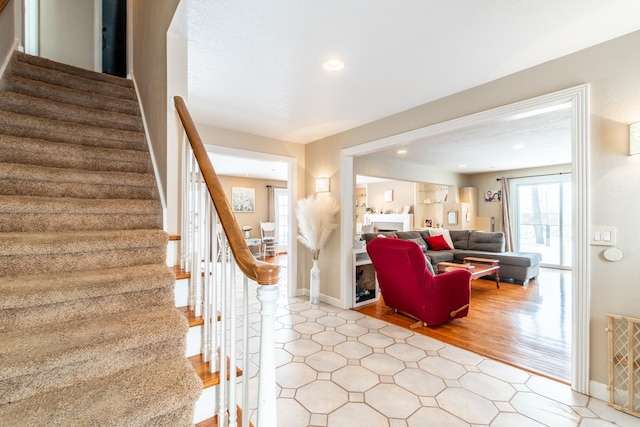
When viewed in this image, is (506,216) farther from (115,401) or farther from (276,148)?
(115,401)

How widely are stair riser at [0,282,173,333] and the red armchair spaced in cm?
236

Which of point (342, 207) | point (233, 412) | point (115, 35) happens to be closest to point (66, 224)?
point (233, 412)

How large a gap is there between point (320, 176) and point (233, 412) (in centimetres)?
351

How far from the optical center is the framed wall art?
9117 mm

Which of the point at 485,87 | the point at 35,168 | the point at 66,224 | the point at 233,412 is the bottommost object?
the point at 233,412

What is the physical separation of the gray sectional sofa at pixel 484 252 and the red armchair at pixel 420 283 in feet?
6.96

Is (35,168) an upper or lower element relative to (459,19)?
lower

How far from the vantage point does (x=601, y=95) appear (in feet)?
6.63

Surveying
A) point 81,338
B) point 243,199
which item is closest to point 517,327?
point 81,338

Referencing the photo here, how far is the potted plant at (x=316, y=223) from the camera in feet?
13.1

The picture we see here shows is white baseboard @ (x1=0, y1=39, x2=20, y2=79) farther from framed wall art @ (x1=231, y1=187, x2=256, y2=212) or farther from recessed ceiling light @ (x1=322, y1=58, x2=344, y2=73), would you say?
framed wall art @ (x1=231, y1=187, x2=256, y2=212)

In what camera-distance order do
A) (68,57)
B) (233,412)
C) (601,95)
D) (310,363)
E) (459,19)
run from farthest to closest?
(68,57) → (310,363) → (601,95) → (459,19) → (233,412)

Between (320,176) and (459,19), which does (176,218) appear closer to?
(459,19)

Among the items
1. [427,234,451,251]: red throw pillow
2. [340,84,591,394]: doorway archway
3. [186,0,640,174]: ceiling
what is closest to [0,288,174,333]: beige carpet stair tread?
[186,0,640,174]: ceiling
